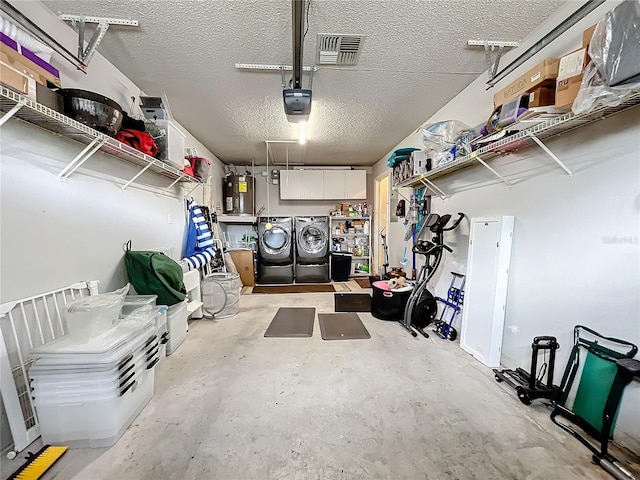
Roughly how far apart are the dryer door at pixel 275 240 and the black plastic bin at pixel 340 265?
3.69 feet

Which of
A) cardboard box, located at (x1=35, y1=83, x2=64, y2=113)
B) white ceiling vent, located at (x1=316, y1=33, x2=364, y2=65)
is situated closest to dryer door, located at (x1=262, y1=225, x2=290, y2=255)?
white ceiling vent, located at (x1=316, y1=33, x2=364, y2=65)

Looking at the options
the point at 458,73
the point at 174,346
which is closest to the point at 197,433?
the point at 174,346

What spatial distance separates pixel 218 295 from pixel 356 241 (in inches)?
145

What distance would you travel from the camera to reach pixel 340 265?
19.3 ft

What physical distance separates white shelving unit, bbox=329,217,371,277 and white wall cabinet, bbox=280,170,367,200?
0.57 meters

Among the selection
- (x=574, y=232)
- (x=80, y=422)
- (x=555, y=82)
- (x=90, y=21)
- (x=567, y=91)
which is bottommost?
(x=80, y=422)

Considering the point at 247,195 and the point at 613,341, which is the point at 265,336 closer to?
the point at 613,341

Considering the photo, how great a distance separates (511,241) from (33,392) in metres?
3.39

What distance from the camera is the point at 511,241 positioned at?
2.19m

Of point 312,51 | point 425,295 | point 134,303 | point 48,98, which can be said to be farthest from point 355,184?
point 48,98

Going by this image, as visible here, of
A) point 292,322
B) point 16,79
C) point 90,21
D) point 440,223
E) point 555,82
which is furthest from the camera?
point 292,322

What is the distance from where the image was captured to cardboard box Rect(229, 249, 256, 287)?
18.1 feet

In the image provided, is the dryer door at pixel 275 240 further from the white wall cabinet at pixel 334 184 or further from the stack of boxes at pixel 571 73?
the stack of boxes at pixel 571 73

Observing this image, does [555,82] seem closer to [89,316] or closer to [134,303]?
[89,316]
